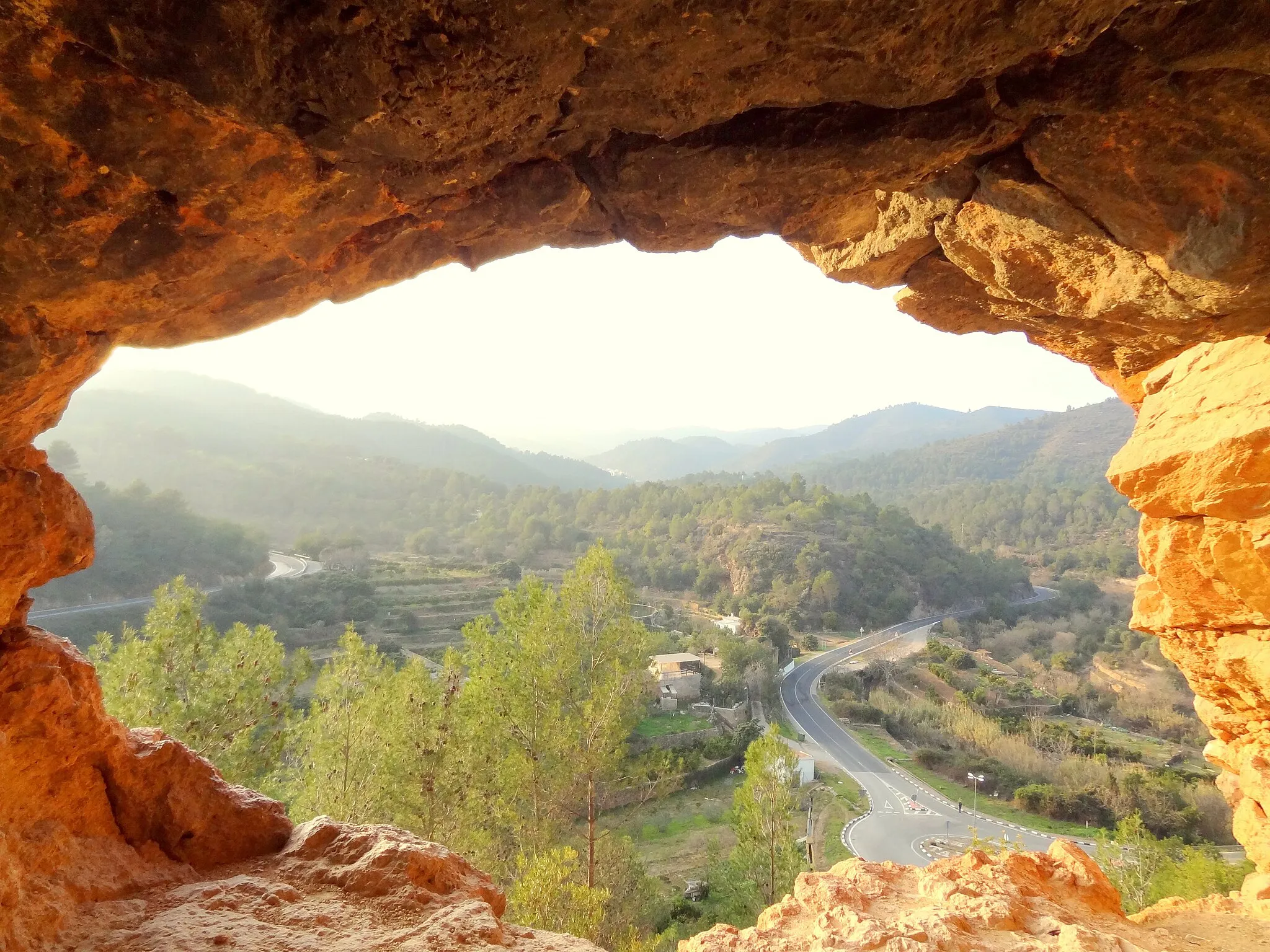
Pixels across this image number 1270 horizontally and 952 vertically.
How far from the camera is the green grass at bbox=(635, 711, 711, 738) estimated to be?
34875 millimetres

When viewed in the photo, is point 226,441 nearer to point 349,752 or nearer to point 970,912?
point 349,752

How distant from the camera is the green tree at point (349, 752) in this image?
42.3 ft

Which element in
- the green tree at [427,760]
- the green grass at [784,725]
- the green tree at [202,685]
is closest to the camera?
the green tree at [202,685]

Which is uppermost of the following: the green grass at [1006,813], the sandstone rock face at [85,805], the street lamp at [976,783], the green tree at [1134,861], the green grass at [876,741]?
the sandstone rock face at [85,805]

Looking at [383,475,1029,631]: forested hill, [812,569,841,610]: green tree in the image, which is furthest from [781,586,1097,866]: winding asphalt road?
[812,569,841,610]: green tree

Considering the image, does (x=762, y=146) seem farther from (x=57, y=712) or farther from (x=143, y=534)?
(x=143, y=534)

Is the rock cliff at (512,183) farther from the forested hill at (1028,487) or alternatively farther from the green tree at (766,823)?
the forested hill at (1028,487)

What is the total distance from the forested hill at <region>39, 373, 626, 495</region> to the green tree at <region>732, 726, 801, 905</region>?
38527 mm

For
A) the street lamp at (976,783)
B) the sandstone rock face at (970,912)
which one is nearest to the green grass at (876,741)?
the street lamp at (976,783)

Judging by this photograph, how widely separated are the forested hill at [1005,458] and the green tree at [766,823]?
115m

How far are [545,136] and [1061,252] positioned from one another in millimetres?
4207

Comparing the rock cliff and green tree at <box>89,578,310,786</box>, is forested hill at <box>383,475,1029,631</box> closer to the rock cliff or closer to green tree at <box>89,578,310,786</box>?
green tree at <box>89,578,310,786</box>

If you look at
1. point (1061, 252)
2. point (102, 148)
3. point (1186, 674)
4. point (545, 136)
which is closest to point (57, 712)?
point (102, 148)

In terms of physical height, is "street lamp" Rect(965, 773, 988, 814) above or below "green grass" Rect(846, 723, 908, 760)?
above
